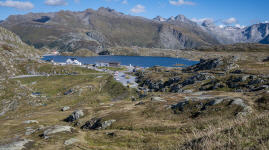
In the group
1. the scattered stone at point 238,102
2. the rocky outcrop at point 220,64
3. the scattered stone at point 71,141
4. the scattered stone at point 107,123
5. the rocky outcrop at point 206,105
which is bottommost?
the scattered stone at point 107,123

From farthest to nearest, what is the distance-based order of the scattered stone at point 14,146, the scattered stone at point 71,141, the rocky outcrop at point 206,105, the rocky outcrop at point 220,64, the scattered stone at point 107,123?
the rocky outcrop at point 220,64
the scattered stone at point 107,123
the rocky outcrop at point 206,105
the scattered stone at point 71,141
the scattered stone at point 14,146

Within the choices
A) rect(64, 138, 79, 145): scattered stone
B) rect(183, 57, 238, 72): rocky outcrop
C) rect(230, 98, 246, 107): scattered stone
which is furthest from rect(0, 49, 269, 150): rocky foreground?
rect(183, 57, 238, 72): rocky outcrop

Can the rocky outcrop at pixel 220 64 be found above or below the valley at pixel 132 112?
above

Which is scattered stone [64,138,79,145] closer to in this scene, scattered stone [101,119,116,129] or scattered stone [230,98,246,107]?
scattered stone [101,119,116,129]

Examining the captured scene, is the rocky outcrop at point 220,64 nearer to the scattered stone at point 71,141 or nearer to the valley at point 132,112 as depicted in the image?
the valley at point 132,112

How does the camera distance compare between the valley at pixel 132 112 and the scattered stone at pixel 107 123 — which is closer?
the valley at pixel 132 112

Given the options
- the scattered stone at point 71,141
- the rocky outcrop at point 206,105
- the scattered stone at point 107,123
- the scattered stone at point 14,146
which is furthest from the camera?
the scattered stone at point 107,123

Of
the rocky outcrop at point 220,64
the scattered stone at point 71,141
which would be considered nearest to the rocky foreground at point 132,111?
the scattered stone at point 71,141

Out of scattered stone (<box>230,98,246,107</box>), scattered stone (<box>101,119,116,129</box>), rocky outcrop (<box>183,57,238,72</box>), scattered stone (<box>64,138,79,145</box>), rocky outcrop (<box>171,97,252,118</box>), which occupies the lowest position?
scattered stone (<box>101,119,116,129</box>)

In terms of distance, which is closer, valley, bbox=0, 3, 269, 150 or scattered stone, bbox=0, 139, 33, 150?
valley, bbox=0, 3, 269, 150

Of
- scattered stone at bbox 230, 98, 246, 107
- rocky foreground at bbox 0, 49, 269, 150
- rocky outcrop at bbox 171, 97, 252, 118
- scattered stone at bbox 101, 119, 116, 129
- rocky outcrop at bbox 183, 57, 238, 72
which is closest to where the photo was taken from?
rocky foreground at bbox 0, 49, 269, 150

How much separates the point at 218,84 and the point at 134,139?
60.1 metres

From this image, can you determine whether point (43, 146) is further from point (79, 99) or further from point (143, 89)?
point (143, 89)

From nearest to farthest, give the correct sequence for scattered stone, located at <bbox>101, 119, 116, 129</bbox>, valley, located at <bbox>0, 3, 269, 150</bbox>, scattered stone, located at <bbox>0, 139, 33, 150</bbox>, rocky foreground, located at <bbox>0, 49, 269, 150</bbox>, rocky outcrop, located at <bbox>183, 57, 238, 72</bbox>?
rocky foreground, located at <bbox>0, 49, 269, 150</bbox>, valley, located at <bbox>0, 3, 269, 150</bbox>, scattered stone, located at <bbox>0, 139, 33, 150</bbox>, scattered stone, located at <bbox>101, 119, 116, 129</bbox>, rocky outcrop, located at <bbox>183, 57, 238, 72</bbox>
